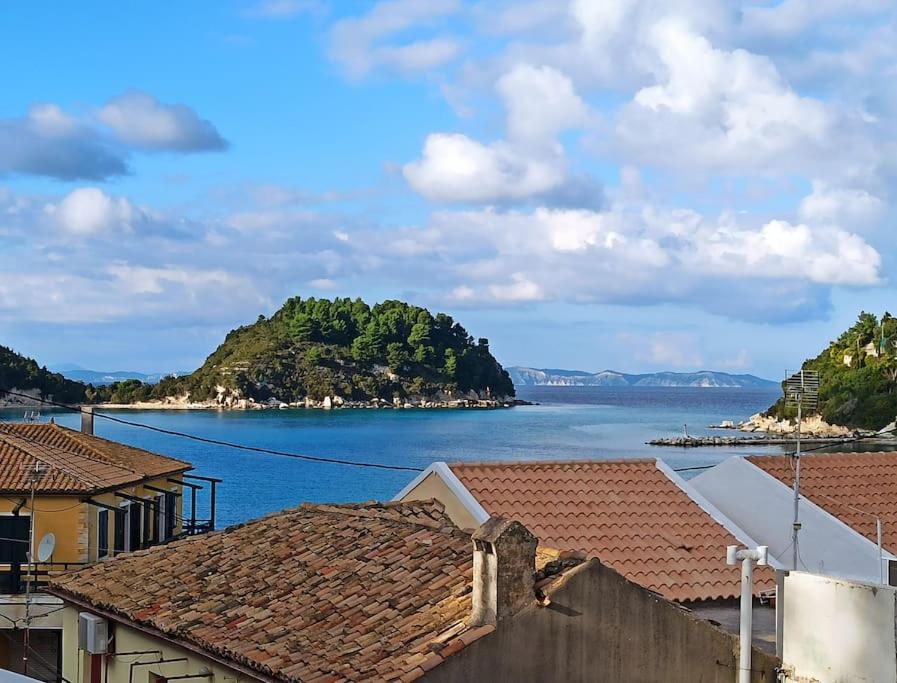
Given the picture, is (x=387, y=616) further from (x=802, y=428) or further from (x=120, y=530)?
(x=802, y=428)

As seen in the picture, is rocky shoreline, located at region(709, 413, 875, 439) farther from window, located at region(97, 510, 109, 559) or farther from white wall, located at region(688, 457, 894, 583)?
white wall, located at region(688, 457, 894, 583)

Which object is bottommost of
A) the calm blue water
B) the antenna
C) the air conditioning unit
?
the calm blue water

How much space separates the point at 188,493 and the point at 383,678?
231ft

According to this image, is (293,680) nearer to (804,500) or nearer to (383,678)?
(383,678)

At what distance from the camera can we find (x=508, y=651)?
30.8ft

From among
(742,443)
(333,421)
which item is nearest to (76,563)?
(742,443)

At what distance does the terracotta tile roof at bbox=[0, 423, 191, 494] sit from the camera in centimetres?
2353

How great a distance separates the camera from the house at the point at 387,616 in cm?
935

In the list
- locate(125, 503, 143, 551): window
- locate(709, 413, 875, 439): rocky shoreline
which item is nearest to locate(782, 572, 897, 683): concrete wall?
locate(125, 503, 143, 551): window

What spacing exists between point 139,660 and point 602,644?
17.9 ft

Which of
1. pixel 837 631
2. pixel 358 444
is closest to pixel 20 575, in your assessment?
pixel 837 631

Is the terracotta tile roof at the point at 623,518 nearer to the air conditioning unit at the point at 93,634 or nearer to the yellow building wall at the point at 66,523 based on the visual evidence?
the air conditioning unit at the point at 93,634

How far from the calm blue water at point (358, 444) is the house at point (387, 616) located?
48.5 metres

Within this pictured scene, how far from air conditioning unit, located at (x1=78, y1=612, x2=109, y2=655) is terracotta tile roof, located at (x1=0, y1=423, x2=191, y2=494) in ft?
35.4
